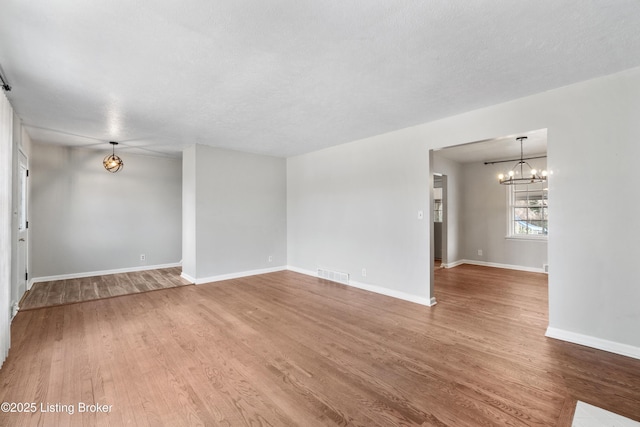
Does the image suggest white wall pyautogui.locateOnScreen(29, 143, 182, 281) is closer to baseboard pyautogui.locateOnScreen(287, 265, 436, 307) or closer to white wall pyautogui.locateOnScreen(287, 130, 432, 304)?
white wall pyautogui.locateOnScreen(287, 130, 432, 304)

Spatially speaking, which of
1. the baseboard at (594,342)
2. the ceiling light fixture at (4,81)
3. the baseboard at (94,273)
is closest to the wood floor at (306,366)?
the baseboard at (594,342)

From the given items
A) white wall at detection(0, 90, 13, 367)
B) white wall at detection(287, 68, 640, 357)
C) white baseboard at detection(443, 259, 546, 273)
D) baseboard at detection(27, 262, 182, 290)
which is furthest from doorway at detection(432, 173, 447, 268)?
baseboard at detection(27, 262, 182, 290)

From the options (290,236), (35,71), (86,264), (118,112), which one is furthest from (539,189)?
(86,264)

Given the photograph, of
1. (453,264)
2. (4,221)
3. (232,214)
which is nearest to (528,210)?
(453,264)

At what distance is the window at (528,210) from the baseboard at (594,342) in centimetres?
420

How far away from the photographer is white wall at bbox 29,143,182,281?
17.0ft

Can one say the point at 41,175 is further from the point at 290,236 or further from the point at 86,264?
the point at 290,236

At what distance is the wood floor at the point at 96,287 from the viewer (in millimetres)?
4117

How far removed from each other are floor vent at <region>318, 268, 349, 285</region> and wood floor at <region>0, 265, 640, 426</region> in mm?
1129

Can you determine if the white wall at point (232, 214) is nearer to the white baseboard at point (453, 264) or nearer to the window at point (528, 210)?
the white baseboard at point (453, 264)

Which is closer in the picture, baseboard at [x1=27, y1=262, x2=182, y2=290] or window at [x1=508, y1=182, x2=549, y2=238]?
baseboard at [x1=27, y1=262, x2=182, y2=290]

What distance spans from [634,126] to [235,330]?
14.4ft

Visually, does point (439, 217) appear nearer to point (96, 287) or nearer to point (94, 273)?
point (96, 287)

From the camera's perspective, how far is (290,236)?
21.1 feet
